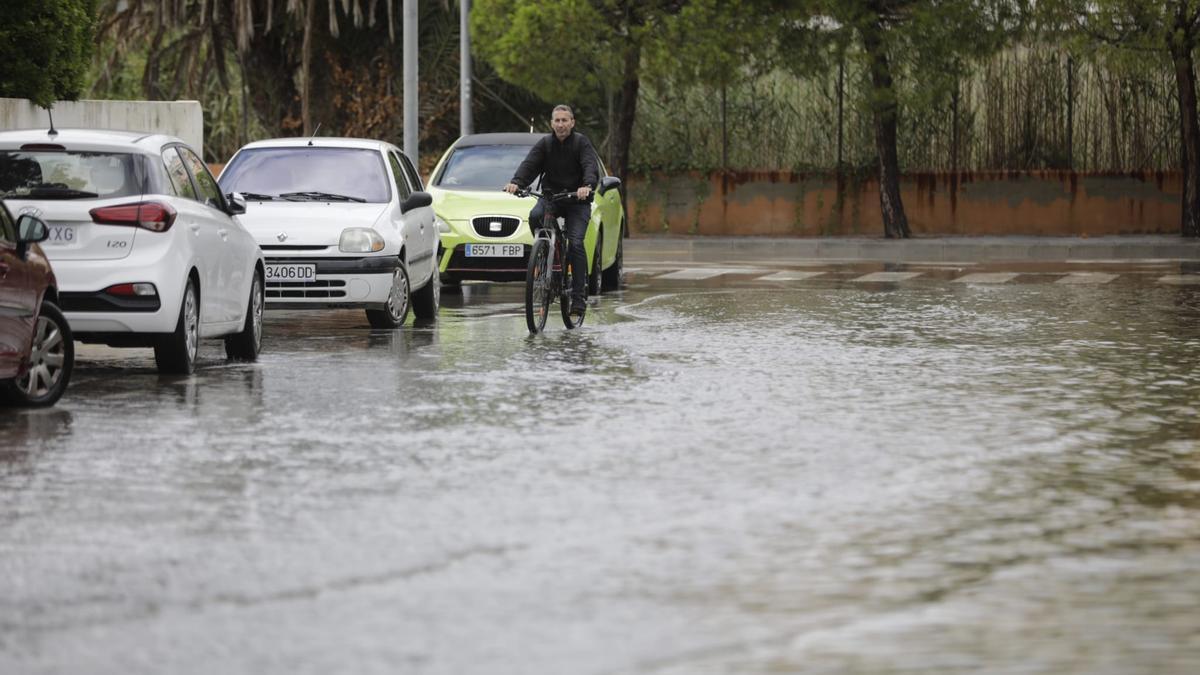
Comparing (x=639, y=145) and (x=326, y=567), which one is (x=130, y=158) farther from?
(x=639, y=145)

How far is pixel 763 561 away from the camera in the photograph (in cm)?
730

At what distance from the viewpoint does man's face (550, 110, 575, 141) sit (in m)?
17.6

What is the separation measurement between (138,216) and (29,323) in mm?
1730

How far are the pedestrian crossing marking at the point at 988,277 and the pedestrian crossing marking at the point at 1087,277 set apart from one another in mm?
664

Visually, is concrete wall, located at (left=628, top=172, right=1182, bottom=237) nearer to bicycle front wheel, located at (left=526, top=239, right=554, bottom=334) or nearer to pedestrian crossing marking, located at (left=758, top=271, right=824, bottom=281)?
pedestrian crossing marking, located at (left=758, top=271, right=824, bottom=281)

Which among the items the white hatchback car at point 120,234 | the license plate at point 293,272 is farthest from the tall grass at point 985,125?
the white hatchback car at point 120,234

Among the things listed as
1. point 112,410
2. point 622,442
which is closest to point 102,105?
point 112,410

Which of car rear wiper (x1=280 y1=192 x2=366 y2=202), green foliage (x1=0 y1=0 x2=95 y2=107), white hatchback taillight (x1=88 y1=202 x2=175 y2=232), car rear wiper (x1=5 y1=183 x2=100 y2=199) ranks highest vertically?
green foliage (x1=0 y1=0 x2=95 y2=107)

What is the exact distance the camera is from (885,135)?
34969mm

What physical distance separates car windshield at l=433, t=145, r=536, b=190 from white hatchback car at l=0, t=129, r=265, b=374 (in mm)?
8412

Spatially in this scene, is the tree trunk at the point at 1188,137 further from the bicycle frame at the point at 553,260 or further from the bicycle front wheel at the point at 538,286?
the bicycle front wheel at the point at 538,286

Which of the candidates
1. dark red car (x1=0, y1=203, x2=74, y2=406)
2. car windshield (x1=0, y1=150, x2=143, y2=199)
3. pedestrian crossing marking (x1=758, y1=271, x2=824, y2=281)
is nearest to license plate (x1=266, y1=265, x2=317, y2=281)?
car windshield (x1=0, y1=150, x2=143, y2=199)

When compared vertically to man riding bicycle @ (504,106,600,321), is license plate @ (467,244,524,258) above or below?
below

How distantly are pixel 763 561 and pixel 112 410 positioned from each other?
5.45 meters
